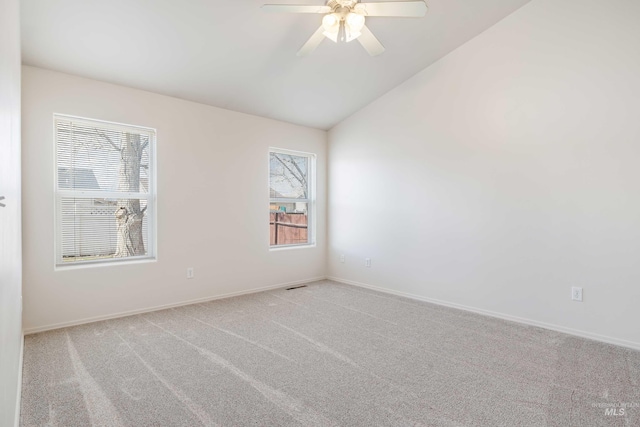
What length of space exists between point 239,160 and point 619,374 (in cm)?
406

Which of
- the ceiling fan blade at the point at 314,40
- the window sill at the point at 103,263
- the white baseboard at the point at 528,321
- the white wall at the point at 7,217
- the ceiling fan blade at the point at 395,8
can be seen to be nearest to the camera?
the white wall at the point at 7,217

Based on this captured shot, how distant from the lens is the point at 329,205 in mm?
5211

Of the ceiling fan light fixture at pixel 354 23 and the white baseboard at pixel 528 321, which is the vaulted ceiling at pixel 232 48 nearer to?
the ceiling fan light fixture at pixel 354 23

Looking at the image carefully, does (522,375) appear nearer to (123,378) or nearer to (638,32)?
(123,378)

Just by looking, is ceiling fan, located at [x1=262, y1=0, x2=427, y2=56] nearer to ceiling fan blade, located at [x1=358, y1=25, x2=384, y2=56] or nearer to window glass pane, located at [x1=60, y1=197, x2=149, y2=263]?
ceiling fan blade, located at [x1=358, y1=25, x2=384, y2=56]

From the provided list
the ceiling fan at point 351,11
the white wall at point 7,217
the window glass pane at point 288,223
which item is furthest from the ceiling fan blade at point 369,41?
the window glass pane at point 288,223

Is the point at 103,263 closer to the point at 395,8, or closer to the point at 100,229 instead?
the point at 100,229

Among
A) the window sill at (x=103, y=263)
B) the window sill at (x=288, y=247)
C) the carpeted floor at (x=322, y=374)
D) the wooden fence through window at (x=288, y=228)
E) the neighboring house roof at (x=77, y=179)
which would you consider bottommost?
the carpeted floor at (x=322, y=374)

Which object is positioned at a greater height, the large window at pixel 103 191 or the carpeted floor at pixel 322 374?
the large window at pixel 103 191

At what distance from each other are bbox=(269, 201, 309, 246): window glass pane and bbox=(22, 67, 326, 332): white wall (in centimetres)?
22

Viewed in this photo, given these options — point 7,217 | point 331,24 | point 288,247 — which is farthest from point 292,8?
point 288,247

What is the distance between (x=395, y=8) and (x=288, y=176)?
2987 millimetres

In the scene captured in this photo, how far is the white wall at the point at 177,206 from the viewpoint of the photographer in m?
2.91

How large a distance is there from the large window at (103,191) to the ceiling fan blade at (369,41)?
7.92 feet
